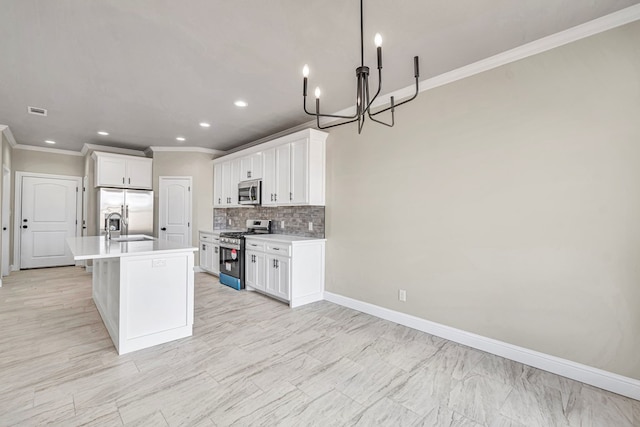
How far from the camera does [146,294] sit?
279 centimetres

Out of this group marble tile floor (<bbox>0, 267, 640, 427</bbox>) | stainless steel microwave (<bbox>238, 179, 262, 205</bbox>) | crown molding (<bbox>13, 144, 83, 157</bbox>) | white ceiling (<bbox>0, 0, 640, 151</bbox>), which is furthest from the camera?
crown molding (<bbox>13, 144, 83, 157</bbox>)

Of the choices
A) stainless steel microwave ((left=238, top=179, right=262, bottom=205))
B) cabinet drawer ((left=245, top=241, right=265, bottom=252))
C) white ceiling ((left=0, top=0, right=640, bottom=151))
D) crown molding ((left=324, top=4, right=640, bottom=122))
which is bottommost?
cabinet drawer ((left=245, top=241, right=265, bottom=252))

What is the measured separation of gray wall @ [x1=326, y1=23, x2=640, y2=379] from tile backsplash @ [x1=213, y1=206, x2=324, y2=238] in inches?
43.6

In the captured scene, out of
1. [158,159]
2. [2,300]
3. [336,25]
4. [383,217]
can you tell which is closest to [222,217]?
[158,159]

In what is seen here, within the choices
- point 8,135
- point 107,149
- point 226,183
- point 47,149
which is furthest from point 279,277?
point 47,149

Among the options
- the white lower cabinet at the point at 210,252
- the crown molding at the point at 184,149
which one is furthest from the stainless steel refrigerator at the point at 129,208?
the white lower cabinet at the point at 210,252

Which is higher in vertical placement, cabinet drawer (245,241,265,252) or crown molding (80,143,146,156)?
crown molding (80,143,146,156)

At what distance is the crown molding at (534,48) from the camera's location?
2061 mm

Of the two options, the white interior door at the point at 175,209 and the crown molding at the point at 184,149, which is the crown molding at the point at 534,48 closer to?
the crown molding at the point at 184,149

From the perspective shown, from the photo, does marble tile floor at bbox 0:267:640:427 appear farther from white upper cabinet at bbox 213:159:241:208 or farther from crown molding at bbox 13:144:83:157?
crown molding at bbox 13:144:83:157

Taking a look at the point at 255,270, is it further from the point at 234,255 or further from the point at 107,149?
the point at 107,149

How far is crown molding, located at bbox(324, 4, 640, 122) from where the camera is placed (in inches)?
81.1

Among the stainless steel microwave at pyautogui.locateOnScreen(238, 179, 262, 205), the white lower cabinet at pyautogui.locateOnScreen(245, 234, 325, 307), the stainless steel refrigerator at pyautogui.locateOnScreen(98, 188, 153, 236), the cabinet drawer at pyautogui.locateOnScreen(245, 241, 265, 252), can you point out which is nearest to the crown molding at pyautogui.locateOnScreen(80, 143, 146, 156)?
the stainless steel refrigerator at pyautogui.locateOnScreen(98, 188, 153, 236)

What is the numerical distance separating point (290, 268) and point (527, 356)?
2.58m
